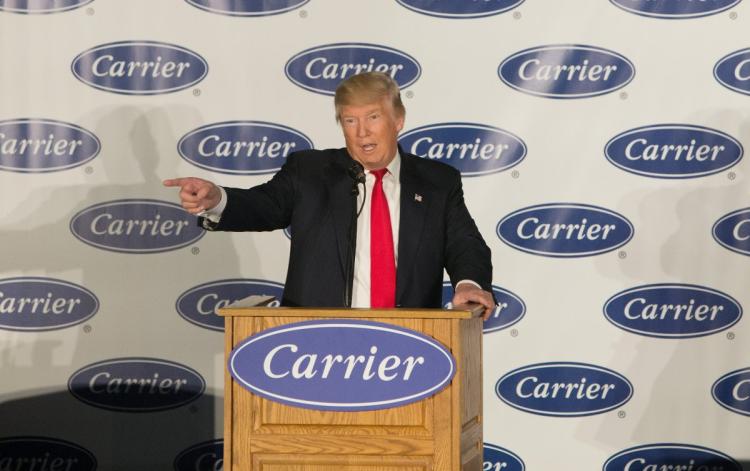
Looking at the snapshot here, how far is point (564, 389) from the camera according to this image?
4.75 metres

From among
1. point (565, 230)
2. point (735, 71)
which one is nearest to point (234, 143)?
point (565, 230)

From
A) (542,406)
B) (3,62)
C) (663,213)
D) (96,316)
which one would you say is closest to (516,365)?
(542,406)

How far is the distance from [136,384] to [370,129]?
207cm

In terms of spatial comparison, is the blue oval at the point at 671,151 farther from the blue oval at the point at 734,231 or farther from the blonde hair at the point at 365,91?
the blonde hair at the point at 365,91

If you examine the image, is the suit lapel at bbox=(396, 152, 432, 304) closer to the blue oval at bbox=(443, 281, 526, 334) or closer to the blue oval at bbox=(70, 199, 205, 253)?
the blue oval at bbox=(443, 281, 526, 334)

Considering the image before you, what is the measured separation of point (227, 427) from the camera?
274 cm

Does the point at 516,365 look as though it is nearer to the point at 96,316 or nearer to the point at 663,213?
the point at 663,213

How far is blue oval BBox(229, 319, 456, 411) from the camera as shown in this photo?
8.80ft

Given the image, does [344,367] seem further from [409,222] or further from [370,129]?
[370,129]

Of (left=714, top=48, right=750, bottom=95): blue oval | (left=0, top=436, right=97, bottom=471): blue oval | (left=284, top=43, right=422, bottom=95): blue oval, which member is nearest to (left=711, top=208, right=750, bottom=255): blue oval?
(left=714, top=48, right=750, bottom=95): blue oval

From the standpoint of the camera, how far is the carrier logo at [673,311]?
4.71 meters

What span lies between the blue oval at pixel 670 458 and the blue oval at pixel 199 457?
1.72 meters

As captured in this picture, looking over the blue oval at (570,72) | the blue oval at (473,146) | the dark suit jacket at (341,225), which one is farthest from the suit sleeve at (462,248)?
the blue oval at (570,72)

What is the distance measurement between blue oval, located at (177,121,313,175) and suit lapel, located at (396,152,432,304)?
1.47 metres
